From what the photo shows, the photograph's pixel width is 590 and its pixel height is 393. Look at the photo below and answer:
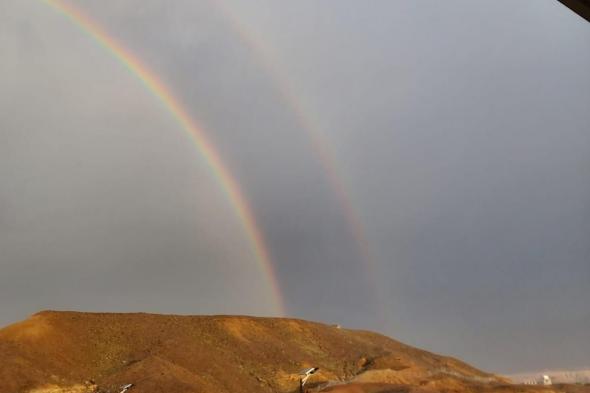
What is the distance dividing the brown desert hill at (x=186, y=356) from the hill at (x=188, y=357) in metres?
0.11

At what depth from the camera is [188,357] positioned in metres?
60.6

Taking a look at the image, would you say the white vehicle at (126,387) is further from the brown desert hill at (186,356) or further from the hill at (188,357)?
the brown desert hill at (186,356)

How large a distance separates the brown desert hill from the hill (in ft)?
0.35

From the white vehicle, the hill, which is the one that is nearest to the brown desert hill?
the hill

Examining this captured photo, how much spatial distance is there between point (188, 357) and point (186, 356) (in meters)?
0.26

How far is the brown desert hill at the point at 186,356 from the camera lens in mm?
53094

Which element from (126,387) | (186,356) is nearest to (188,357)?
(186,356)

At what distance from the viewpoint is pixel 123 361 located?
5912 cm

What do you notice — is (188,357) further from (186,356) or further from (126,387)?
(126,387)

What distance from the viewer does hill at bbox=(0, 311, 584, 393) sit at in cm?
5294

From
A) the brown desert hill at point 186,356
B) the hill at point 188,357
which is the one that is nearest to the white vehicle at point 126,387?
the hill at point 188,357

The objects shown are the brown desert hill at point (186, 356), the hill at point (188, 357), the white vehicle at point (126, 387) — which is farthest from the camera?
the brown desert hill at point (186, 356)

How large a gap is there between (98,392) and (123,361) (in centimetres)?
814

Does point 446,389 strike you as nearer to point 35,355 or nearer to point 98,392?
point 98,392
